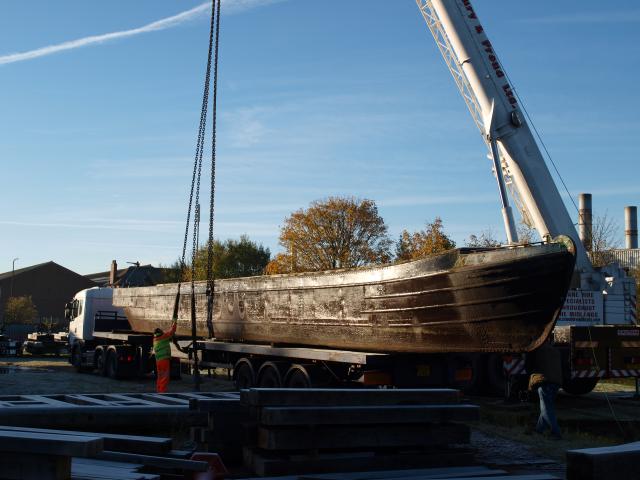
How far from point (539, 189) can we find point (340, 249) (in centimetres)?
3331

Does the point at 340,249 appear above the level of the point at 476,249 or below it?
above

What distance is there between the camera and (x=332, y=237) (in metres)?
48.8

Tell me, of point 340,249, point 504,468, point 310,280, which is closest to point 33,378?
point 310,280

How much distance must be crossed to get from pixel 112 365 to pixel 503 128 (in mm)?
11706

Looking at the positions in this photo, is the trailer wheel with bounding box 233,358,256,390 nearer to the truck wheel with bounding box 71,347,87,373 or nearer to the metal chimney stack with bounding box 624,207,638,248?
the truck wheel with bounding box 71,347,87,373

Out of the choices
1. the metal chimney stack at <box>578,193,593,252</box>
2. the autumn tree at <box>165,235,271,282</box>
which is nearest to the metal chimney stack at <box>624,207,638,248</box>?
the metal chimney stack at <box>578,193,593,252</box>

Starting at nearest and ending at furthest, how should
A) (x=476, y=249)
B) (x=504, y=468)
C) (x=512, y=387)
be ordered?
1. (x=504, y=468)
2. (x=476, y=249)
3. (x=512, y=387)

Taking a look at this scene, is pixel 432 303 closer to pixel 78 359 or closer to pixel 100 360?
pixel 100 360

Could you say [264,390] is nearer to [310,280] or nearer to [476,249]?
[476,249]

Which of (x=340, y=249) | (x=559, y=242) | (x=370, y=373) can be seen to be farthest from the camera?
(x=340, y=249)

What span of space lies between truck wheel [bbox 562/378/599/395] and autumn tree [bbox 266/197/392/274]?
108ft

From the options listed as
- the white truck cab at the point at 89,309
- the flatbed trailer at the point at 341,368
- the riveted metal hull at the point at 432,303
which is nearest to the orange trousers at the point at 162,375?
the flatbed trailer at the point at 341,368

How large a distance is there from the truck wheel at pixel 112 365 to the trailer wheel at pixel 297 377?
8.51m

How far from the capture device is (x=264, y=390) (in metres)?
7.07
